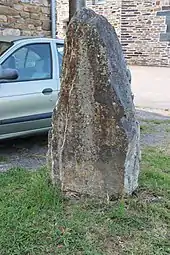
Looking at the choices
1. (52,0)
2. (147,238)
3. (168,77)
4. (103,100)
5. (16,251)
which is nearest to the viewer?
(16,251)

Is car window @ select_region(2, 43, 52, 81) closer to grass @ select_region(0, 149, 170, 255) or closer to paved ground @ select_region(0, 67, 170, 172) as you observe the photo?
paved ground @ select_region(0, 67, 170, 172)

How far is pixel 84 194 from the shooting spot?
3480 mm

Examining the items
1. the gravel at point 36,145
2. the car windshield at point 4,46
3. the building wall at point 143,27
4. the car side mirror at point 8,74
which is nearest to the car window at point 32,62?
the car windshield at point 4,46

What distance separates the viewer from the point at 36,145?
604 cm

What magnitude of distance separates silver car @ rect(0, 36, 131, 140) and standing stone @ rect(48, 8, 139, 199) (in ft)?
5.63

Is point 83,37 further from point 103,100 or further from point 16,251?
point 16,251

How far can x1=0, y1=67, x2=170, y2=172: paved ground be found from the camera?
17.1 feet

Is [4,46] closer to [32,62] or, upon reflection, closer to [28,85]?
[32,62]

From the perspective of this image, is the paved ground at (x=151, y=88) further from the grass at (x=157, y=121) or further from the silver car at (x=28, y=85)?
the silver car at (x=28, y=85)

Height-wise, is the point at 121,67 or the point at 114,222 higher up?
the point at 121,67

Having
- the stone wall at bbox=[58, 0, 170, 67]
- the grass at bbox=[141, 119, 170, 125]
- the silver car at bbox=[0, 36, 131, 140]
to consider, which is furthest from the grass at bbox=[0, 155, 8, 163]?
the stone wall at bbox=[58, 0, 170, 67]

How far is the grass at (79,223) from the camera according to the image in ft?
9.20

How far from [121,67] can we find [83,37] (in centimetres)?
44

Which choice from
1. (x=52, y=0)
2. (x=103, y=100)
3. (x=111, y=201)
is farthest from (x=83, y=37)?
(x=52, y=0)
